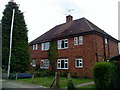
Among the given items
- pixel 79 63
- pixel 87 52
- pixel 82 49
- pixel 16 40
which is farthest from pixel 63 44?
pixel 16 40

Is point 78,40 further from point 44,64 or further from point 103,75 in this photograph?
point 103,75

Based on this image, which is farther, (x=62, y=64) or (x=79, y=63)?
(x=62, y=64)

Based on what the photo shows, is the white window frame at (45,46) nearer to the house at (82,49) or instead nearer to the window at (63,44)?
the house at (82,49)

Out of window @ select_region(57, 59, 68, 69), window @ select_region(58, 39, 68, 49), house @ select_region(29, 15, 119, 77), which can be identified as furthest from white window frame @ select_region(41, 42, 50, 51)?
window @ select_region(57, 59, 68, 69)

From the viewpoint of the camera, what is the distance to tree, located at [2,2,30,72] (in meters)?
20.9

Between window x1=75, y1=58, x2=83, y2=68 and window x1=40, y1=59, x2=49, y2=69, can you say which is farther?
window x1=40, y1=59, x2=49, y2=69

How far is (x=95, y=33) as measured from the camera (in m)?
19.2

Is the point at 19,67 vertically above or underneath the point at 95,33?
underneath

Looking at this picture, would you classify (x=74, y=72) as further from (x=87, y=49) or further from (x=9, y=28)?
(x=9, y=28)

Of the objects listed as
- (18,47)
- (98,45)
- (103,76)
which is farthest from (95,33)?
(18,47)

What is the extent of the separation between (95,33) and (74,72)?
650 cm

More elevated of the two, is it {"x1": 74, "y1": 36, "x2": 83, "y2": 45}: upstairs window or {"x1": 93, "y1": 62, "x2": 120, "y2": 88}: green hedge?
{"x1": 74, "y1": 36, "x2": 83, "y2": 45}: upstairs window

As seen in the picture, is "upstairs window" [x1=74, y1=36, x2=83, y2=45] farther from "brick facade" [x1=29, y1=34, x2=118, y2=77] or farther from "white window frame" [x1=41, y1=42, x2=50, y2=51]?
"white window frame" [x1=41, y1=42, x2=50, y2=51]

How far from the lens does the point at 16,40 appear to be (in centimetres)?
2209
